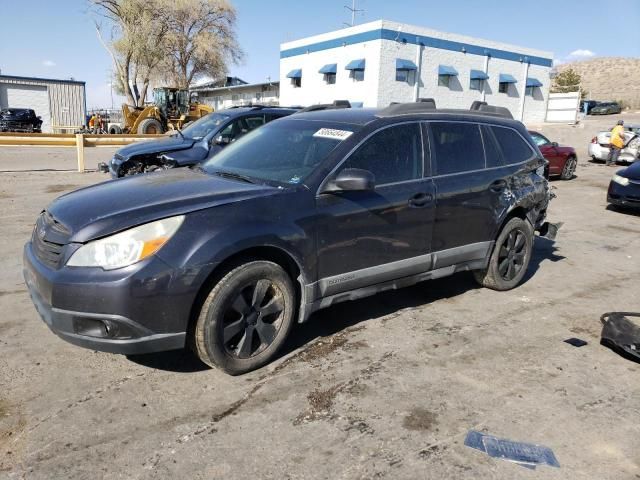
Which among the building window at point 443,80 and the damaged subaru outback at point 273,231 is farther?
the building window at point 443,80

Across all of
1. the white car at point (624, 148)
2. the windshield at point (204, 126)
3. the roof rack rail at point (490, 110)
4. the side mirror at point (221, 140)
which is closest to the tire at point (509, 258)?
the roof rack rail at point (490, 110)

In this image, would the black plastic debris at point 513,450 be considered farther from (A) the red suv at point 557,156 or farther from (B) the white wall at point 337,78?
(B) the white wall at point 337,78

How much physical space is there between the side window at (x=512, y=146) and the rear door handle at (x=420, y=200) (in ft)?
4.59

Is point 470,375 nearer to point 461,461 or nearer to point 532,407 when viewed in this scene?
point 532,407

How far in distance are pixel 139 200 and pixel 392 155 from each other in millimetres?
2024

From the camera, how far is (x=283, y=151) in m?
4.31

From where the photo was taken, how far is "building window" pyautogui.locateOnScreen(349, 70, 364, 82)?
106 feet

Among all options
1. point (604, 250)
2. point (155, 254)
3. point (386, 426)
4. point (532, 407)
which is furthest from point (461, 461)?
point (604, 250)

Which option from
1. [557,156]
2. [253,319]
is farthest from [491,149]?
[557,156]

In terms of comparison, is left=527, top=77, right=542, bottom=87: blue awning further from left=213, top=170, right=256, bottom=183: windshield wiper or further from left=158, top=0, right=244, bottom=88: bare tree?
left=213, top=170, right=256, bottom=183: windshield wiper

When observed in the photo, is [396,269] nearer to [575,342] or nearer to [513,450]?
[575,342]

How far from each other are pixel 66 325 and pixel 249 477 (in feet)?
4.77

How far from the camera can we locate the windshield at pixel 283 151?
13.0ft

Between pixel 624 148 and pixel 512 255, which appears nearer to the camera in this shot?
pixel 512 255
